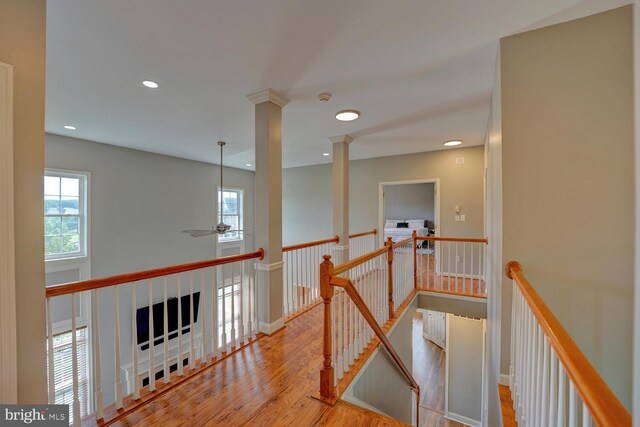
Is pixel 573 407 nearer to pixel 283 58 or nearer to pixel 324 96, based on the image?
pixel 283 58

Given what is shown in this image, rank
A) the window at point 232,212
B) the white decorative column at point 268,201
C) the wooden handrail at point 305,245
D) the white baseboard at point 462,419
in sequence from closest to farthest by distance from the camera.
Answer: the white decorative column at point 268,201 < the wooden handrail at point 305,245 < the white baseboard at point 462,419 < the window at point 232,212

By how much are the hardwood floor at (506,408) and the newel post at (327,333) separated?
1.11 meters

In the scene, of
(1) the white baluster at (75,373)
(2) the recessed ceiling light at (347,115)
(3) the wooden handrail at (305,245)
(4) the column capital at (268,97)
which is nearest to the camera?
(1) the white baluster at (75,373)

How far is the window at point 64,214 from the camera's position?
165 inches

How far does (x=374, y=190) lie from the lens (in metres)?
5.80

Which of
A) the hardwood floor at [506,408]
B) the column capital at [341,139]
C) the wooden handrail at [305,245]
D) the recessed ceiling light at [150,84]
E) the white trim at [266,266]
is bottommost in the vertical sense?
the hardwood floor at [506,408]

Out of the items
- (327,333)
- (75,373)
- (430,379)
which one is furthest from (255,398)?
(430,379)

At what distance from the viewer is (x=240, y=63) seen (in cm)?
218

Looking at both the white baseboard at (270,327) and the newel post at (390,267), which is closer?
the white baseboard at (270,327)

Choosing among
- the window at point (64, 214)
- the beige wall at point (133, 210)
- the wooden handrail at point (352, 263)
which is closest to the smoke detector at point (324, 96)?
the wooden handrail at point (352, 263)

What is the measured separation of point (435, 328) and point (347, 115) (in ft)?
20.6

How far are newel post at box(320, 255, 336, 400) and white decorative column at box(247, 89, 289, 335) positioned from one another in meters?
1.08

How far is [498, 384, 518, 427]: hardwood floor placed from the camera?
164cm

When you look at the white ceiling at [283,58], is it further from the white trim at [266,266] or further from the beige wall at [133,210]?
the white trim at [266,266]
